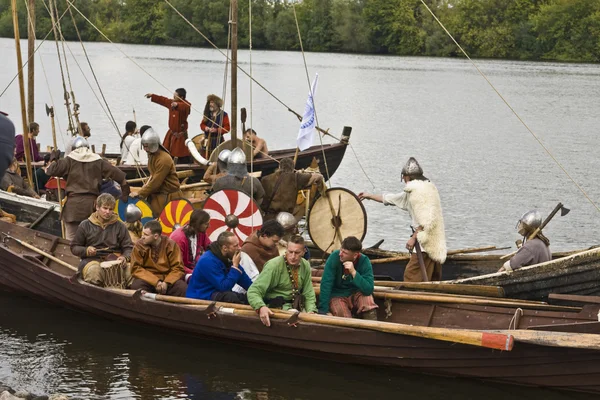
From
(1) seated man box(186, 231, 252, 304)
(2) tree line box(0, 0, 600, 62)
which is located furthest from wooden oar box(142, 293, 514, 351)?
(2) tree line box(0, 0, 600, 62)

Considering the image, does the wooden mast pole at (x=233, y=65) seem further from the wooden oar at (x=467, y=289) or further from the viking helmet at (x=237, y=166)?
the wooden oar at (x=467, y=289)

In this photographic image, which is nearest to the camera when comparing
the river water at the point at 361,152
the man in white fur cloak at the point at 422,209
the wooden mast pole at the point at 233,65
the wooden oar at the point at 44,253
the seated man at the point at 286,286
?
the seated man at the point at 286,286

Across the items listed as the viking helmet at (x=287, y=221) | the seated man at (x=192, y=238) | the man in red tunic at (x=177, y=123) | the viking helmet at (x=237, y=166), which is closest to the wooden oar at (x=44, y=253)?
the seated man at (x=192, y=238)

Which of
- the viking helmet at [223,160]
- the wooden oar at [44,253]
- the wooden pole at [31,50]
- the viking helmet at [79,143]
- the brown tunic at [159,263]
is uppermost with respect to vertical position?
the wooden pole at [31,50]

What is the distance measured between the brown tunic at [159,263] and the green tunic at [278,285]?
1295mm

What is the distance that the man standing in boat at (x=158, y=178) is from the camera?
13.1 metres

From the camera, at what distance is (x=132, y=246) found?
38.2ft

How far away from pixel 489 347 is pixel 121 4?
94.5 meters

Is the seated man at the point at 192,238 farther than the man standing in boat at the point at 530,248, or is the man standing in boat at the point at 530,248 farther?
the man standing in boat at the point at 530,248

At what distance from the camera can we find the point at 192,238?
11203mm

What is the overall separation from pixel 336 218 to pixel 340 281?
117 inches

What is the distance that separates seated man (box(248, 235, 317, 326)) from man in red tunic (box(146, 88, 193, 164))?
8.71 meters

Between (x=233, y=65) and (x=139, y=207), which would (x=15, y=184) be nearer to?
(x=139, y=207)

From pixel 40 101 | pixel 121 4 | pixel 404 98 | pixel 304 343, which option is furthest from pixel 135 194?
pixel 121 4
